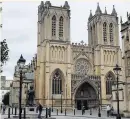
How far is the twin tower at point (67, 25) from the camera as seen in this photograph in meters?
70.2

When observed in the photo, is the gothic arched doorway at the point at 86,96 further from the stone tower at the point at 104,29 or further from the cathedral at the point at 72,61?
the stone tower at the point at 104,29

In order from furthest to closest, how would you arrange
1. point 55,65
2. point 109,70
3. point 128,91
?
1. point 109,70
2. point 55,65
3. point 128,91

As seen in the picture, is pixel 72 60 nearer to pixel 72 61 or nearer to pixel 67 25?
pixel 72 61

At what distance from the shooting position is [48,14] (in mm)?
70125

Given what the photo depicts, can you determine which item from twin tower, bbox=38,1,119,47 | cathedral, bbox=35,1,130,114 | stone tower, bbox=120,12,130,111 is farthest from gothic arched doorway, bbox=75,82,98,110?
stone tower, bbox=120,12,130,111

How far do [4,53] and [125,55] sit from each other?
24546 millimetres

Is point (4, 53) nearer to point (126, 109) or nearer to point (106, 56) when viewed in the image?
point (126, 109)

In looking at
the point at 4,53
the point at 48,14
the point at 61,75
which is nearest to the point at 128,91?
the point at 4,53

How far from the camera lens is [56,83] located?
67.4 metres

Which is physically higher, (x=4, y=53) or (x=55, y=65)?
(x=55, y=65)

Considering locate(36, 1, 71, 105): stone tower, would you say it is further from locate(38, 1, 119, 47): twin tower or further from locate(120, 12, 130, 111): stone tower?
locate(120, 12, 130, 111): stone tower

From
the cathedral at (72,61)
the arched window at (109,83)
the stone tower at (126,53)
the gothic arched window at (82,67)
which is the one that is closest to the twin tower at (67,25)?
the cathedral at (72,61)

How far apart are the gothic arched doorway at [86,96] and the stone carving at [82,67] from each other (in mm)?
3120

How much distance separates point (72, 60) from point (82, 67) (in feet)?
10.7
